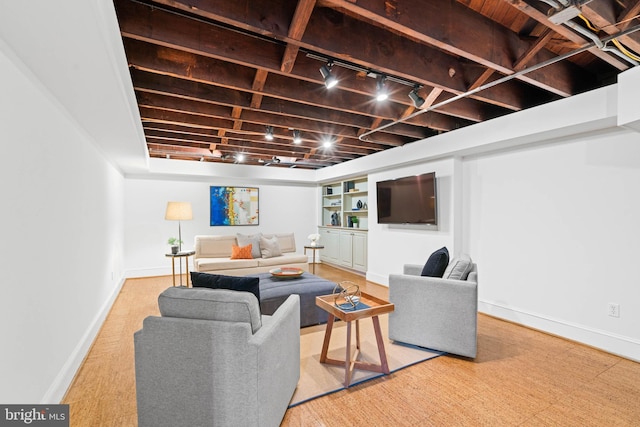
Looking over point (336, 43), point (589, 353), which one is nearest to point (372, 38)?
point (336, 43)

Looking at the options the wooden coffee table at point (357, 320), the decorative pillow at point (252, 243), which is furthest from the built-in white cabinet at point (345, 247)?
the wooden coffee table at point (357, 320)

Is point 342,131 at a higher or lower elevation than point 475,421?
higher

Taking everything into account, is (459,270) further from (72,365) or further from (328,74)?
(72,365)

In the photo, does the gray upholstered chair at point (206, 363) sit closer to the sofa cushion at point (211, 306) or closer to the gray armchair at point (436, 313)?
the sofa cushion at point (211, 306)

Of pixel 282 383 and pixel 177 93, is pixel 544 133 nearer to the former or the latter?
pixel 282 383

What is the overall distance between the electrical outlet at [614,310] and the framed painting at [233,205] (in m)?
5.98

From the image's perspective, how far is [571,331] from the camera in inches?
123

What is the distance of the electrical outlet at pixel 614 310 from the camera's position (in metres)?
2.83

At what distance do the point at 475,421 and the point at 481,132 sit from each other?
2965mm

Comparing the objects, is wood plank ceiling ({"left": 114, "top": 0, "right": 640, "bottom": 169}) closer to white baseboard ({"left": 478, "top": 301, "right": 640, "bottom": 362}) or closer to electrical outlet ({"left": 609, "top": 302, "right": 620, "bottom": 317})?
electrical outlet ({"left": 609, "top": 302, "right": 620, "bottom": 317})

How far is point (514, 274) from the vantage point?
3.64 meters

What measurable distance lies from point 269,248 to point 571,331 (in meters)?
4.24

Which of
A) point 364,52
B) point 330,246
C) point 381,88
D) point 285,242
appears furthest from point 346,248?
point 364,52

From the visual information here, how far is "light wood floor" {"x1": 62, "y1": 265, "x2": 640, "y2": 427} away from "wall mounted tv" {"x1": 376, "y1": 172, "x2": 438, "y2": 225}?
190 centimetres
